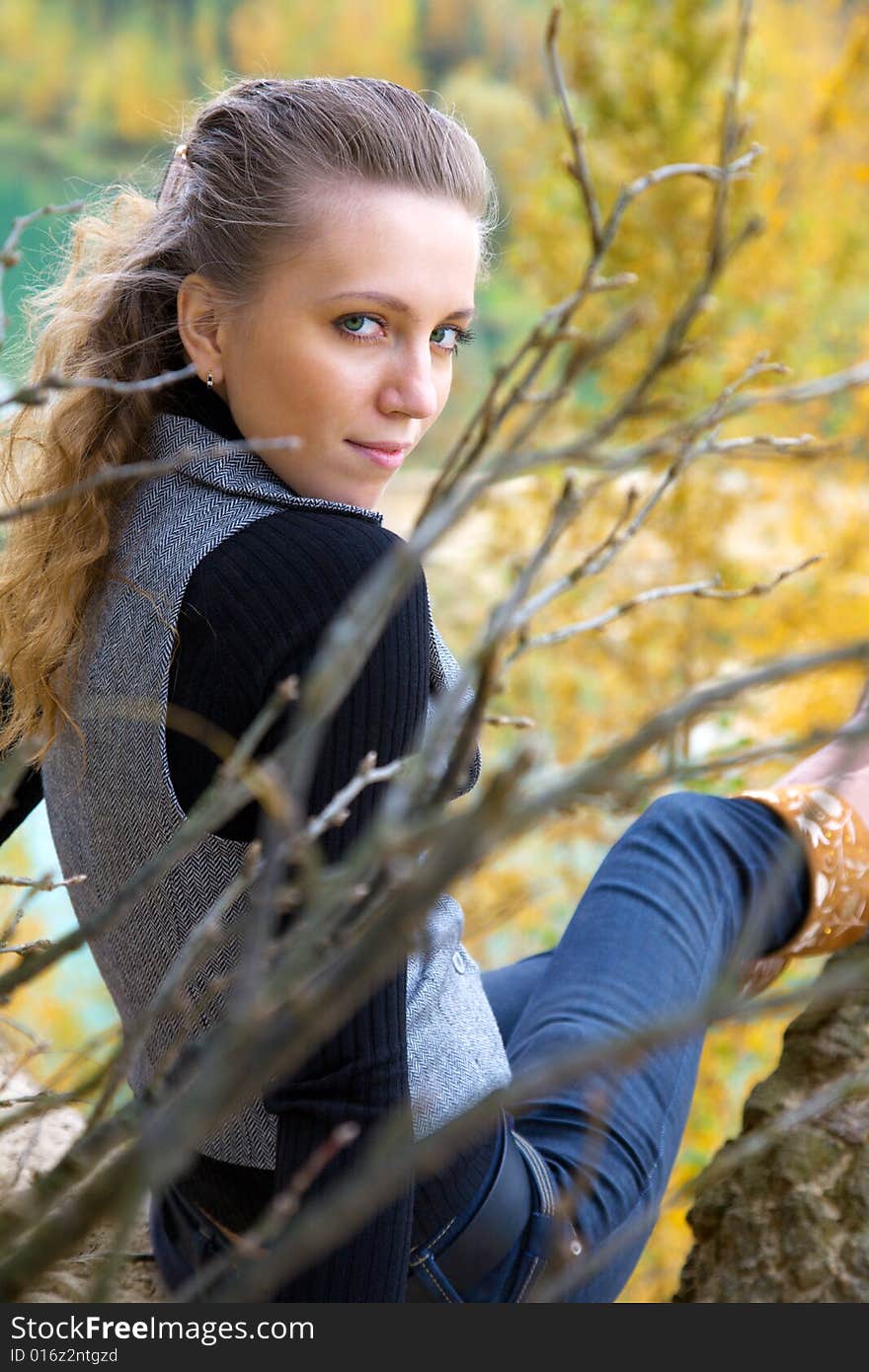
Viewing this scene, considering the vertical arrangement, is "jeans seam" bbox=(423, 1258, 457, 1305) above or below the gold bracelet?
below

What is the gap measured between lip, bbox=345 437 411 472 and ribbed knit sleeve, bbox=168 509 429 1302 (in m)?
0.13

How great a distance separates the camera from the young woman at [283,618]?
630 millimetres

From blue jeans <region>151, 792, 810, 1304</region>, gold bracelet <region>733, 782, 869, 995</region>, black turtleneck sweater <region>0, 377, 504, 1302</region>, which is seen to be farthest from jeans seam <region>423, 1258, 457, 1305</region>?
gold bracelet <region>733, 782, 869, 995</region>

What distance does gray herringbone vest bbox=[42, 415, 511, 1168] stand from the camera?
2.17 feet

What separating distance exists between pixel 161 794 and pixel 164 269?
1.12 ft

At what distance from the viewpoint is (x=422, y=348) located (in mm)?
768

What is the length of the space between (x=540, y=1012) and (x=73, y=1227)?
0.65 meters

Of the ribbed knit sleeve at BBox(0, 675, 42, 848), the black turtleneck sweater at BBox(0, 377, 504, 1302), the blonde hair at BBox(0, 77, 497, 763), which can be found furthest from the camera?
the ribbed knit sleeve at BBox(0, 675, 42, 848)

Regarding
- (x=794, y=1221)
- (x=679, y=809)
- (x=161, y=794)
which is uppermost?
(x=161, y=794)

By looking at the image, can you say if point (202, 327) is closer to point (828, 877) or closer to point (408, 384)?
point (408, 384)

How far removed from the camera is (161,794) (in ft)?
2.16

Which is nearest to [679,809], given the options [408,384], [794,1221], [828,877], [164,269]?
[828,877]

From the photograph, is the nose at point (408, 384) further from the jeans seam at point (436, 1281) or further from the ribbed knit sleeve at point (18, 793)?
the jeans seam at point (436, 1281)

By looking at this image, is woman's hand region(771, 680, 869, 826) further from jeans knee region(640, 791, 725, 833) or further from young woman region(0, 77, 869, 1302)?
young woman region(0, 77, 869, 1302)
